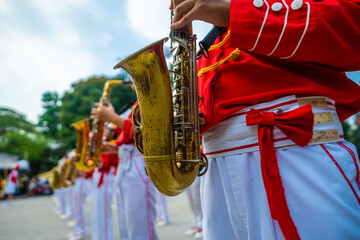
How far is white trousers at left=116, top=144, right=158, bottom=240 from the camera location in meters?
3.02

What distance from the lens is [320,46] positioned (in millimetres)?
1012

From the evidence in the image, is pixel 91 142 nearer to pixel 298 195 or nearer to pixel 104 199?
pixel 104 199

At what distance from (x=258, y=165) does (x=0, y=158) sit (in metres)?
36.0

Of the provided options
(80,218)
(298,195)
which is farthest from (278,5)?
(80,218)

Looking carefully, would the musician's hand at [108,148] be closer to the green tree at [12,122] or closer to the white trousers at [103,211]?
the white trousers at [103,211]

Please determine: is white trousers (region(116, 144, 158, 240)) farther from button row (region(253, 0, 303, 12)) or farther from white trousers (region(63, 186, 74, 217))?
white trousers (region(63, 186, 74, 217))

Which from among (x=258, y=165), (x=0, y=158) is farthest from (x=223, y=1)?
(x=0, y=158)

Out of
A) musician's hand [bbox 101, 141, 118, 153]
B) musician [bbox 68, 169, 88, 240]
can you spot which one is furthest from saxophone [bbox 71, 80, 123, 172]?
musician [bbox 68, 169, 88, 240]

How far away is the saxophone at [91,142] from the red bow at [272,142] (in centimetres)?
328

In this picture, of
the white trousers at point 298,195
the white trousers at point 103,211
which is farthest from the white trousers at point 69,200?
the white trousers at point 298,195

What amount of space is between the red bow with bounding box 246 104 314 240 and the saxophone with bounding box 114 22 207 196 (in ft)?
1.20

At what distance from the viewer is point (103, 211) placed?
4668mm

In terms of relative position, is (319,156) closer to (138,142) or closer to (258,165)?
(258,165)

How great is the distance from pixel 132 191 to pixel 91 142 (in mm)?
1689
